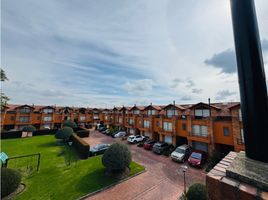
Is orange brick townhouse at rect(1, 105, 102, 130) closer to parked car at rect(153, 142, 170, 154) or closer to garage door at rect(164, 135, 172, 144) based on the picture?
garage door at rect(164, 135, 172, 144)

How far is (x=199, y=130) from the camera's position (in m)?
20.3

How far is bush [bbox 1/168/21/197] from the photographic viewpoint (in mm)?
10094

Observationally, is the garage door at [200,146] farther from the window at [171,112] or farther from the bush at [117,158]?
the bush at [117,158]

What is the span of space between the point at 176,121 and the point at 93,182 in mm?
16336

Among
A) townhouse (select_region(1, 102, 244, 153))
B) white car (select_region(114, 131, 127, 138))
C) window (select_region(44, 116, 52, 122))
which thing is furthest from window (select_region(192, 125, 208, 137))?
window (select_region(44, 116, 52, 122))

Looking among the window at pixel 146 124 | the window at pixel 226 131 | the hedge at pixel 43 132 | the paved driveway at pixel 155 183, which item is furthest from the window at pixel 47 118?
the window at pixel 226 131

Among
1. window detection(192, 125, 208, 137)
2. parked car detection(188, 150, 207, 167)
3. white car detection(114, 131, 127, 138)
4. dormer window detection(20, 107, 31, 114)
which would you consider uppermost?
dormer window detection(20, 107, 31, 114)

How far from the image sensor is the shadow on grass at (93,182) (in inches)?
462

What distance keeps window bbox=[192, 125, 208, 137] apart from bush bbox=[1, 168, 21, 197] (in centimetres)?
2174

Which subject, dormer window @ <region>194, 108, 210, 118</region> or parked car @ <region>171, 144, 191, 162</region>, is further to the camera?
dormer window @ <region>194, 108, 210, 118</region>

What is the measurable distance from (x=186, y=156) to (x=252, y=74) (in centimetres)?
1889

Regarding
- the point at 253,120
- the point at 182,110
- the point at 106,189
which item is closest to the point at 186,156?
the point at 182,110

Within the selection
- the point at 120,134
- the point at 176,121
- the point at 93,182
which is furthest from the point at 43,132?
the point at 176,121

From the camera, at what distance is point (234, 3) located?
2975 millimetres
